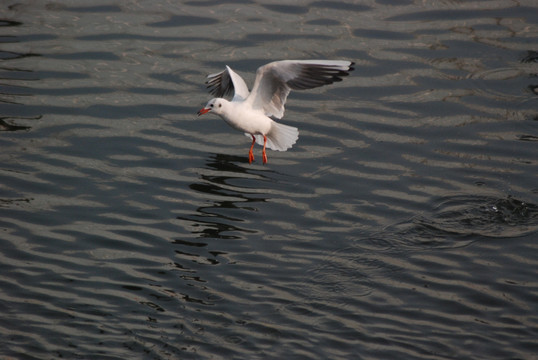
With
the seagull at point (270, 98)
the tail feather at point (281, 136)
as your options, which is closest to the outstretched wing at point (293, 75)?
the seagull at point (270, 98)

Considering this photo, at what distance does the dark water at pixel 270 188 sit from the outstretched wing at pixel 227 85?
0.91 feet

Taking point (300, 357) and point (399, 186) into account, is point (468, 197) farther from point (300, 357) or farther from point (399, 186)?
point (300, 357)

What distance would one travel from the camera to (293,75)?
30.4 ft

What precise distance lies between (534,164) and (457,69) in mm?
2767

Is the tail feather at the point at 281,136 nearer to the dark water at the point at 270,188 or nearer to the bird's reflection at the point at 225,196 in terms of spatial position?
the dark water at the point at 270,188

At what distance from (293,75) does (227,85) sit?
1594mm

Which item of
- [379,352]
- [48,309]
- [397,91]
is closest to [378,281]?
[379,352]

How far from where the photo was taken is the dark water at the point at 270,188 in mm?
6418

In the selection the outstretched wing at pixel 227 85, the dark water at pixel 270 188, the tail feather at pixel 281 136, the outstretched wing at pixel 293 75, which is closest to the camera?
the dark water at pixel 270 188

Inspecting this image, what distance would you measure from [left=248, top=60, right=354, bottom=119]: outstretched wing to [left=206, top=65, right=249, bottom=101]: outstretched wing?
393 mm

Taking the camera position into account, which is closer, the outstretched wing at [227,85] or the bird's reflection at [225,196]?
the bird's reflection at [225,196]

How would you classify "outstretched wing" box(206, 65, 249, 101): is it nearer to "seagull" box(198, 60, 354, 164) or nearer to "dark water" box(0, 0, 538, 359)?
"seagull" box(198, 60, 354, 164)

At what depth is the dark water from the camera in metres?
6.42

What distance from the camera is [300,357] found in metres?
6.05
